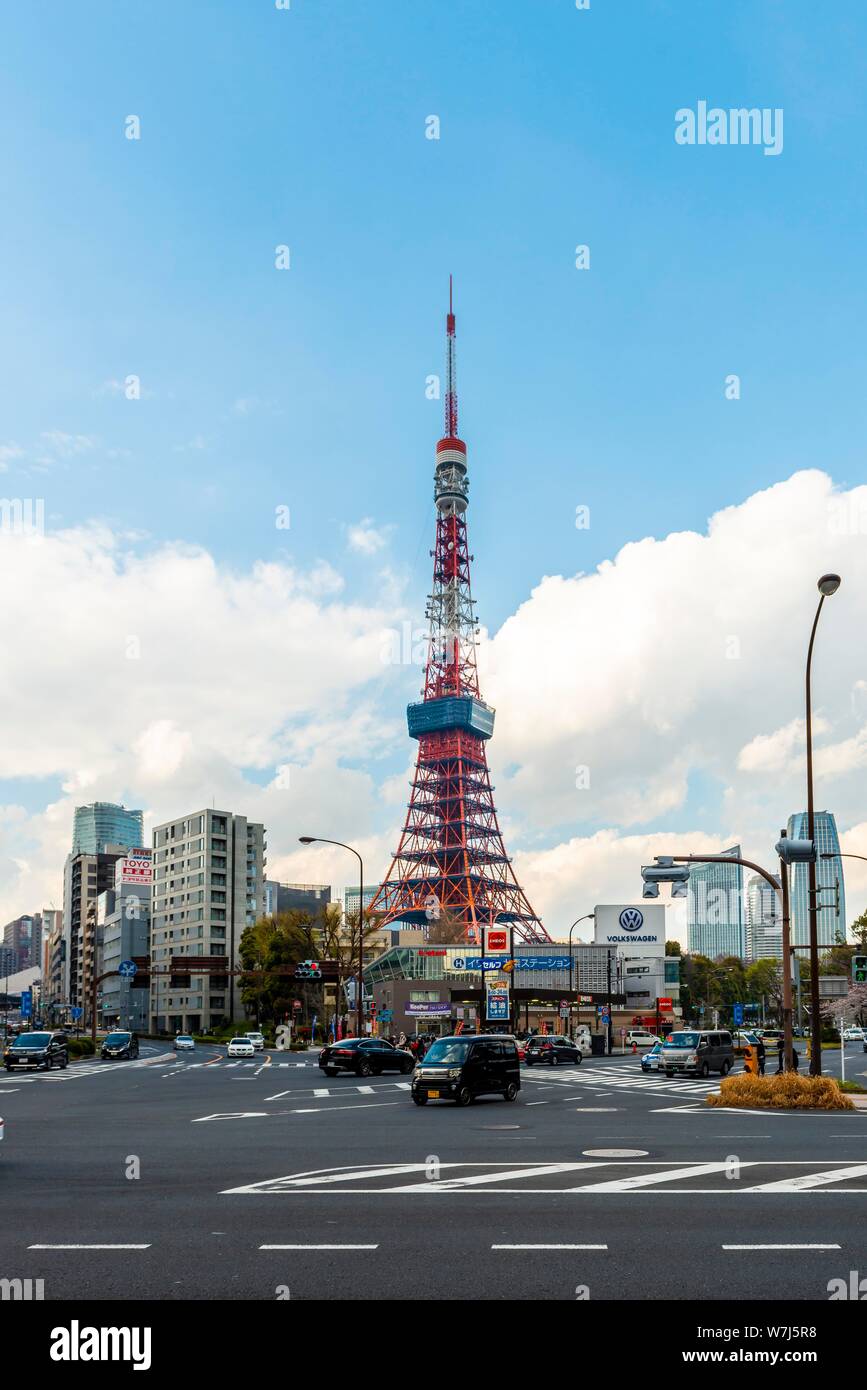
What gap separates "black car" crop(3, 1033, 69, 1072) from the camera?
156ft

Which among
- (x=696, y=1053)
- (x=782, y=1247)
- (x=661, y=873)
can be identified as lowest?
(x=696, y=1053)

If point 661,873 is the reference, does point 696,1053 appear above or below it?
below

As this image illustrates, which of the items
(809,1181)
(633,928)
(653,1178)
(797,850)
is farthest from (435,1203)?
(633,928)

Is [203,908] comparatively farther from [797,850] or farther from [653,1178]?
[653,1178]

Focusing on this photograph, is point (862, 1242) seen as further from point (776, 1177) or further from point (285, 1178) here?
point (285, 1178)

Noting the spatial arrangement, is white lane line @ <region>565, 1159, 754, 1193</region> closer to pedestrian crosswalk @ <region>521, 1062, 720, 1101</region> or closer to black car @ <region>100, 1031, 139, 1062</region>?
pedestrian crosswalk @ <region>521, 1062, 720, 1101</region>

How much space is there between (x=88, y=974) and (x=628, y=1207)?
179029 millimetres

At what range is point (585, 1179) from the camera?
14.8 meters

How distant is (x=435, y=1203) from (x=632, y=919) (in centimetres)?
12213

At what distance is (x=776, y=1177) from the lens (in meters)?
15.0

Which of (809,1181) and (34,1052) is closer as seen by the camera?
(809,1181)

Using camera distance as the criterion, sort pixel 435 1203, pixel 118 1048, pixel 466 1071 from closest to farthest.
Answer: pixel 435 1203
pixel 466 1071
pixel 118 1048

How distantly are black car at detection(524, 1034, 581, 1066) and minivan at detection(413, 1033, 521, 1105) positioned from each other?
25.0 m

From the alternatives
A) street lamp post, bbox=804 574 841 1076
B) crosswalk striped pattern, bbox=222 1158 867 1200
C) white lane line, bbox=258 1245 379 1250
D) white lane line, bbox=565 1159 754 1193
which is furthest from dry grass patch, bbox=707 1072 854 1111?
white lane line, bbox=258 1245 379 1250
